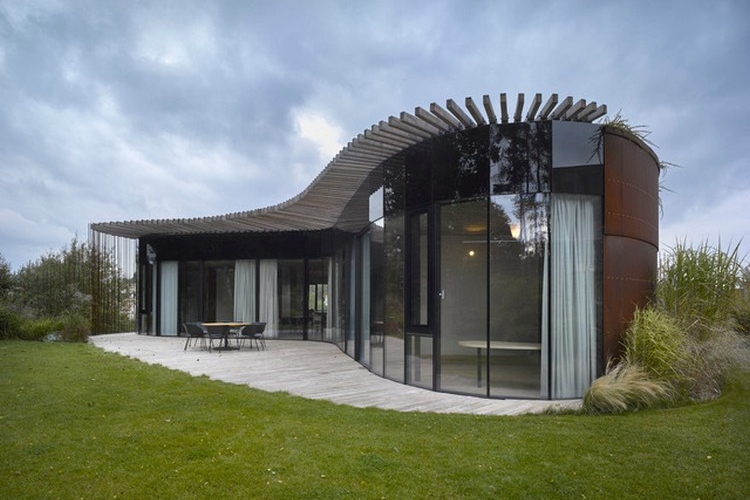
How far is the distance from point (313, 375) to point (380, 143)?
386 centimetres

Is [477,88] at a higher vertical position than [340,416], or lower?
higher

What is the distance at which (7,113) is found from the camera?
1399 cm

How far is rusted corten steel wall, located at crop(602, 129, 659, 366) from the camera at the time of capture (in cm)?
645

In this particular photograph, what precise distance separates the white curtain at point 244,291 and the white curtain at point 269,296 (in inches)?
12.0

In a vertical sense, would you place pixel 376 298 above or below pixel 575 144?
below

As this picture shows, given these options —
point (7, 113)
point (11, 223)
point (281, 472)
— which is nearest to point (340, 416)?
point (281, 472)

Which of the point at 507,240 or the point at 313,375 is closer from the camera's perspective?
the point at 507,240

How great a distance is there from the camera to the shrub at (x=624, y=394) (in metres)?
5.35

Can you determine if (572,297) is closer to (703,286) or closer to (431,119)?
(703,286)

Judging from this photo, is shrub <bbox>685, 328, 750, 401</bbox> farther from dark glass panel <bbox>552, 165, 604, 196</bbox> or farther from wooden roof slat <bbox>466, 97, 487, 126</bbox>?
wooden roof slat <bbox>466, 97, 487, 126</bbox>

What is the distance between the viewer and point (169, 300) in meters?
16.2

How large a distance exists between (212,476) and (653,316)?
540 centimetres

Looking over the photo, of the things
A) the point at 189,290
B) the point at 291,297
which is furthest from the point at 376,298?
the point at 189,290

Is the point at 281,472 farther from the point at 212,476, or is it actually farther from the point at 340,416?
the point at 340,416
